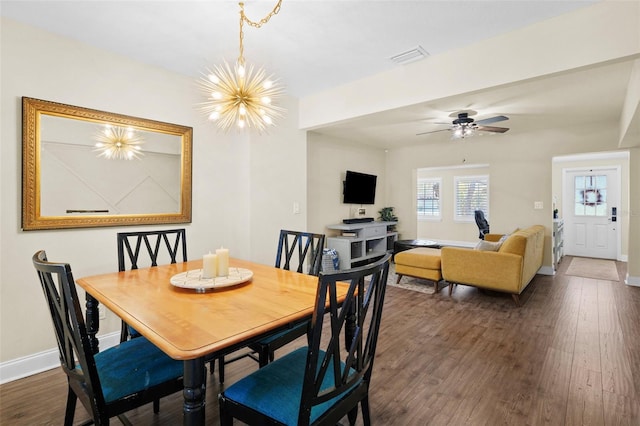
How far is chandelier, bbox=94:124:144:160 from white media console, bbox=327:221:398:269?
334cm

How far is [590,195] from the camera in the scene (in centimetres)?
702

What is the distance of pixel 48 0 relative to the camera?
210cm

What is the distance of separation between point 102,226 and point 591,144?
6.56 m

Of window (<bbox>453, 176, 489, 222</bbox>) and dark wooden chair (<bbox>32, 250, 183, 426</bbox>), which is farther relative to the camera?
window (<bbox>453, 176, 489, 222</bbox>)

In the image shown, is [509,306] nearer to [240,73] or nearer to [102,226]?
[240,73]

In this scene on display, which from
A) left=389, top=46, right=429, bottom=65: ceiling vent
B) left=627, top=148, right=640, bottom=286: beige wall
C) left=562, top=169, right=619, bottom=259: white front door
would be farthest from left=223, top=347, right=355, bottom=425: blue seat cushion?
left=562, top=169, right=619, bottom=259: white front door

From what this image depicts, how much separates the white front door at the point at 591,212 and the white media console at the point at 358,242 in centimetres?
433

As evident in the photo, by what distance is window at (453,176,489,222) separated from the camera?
8.39 meters

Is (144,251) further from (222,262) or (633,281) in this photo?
(633,281)

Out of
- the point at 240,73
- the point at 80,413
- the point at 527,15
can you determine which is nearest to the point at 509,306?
the point at 527,15

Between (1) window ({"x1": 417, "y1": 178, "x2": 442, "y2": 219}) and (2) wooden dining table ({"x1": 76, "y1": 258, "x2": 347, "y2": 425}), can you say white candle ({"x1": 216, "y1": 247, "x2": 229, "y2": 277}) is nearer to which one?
(2) wooden dining table ({"x1": 76, "y1": 258, "x2": 347, "y2": 425})

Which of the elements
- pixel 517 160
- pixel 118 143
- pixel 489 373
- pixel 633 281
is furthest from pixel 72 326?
pixel 633 281

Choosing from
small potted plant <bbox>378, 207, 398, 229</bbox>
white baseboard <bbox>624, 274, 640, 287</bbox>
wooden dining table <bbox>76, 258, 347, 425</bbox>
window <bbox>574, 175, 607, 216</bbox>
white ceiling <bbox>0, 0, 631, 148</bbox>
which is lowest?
Answer: white baseboard <bbox>624, 274, 640, 287</bbox>

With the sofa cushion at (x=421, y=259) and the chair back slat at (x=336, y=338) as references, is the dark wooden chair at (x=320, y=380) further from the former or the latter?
the sofa cushion at (x=421, y=259)
